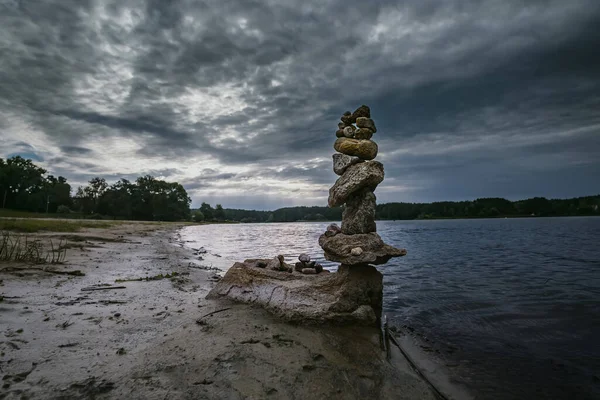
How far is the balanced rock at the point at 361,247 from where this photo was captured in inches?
281

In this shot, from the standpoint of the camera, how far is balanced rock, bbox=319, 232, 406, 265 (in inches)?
281

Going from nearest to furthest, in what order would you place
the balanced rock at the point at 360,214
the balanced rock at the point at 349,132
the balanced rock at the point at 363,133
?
1. the balanced rock at the point at 360,214
2. the balanced rock at the point at 363,133
3. the balanced rock at the point at 349,132

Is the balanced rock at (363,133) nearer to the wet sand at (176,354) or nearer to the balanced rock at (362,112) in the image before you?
the balanced rock at (362,112)

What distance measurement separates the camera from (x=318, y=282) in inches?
314

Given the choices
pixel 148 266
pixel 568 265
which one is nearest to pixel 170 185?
pixel 148 266

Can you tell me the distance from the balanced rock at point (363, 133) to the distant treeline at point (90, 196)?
359 feet

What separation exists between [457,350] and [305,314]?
3600 millimetres

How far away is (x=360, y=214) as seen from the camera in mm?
7855

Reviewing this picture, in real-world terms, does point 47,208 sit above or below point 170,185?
below

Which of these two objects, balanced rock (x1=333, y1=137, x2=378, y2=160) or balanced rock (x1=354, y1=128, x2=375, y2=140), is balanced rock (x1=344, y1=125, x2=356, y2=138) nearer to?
balanced rock (x1=354, y1=128, x2=375, y2=140)

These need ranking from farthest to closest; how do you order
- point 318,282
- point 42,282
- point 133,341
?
point 42,282
point 318,282
point 133,341

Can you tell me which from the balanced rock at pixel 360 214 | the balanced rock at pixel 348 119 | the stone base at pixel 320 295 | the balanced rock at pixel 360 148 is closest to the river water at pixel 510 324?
the stone base at pixel 320 295

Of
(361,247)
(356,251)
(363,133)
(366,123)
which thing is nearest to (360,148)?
(363,133)

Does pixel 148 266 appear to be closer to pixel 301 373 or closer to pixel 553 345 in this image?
pixel 301 373
